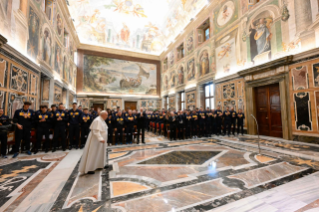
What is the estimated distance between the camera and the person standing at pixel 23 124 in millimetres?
4824

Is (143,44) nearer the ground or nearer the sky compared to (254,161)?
nearer the sky

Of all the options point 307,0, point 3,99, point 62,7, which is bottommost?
point 3,99

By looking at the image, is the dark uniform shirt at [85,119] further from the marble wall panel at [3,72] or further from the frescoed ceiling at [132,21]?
the frescoed ceiling at [132,21]

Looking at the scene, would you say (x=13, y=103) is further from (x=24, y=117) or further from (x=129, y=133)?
(x=129, y=133)

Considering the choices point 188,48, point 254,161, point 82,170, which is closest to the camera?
point 82,170

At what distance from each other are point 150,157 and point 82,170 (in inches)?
79.5

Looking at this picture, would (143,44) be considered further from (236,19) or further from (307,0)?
(307,0)

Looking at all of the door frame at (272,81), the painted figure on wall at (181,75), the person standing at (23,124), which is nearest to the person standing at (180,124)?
the door frame at (272,81)

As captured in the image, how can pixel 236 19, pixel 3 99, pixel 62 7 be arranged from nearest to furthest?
pixel 3 99
pixel 236 19
pixel 62 7

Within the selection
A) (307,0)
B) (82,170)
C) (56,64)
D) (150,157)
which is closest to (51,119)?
(82,170)

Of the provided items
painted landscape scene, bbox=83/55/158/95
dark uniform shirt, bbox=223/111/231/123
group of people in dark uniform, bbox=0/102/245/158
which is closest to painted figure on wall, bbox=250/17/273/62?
dark uniform shirt, bbox=223/111/231/123

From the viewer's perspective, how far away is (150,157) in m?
4.59

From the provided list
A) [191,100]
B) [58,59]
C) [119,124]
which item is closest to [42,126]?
[119,124]

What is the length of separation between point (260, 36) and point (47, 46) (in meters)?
13.1
